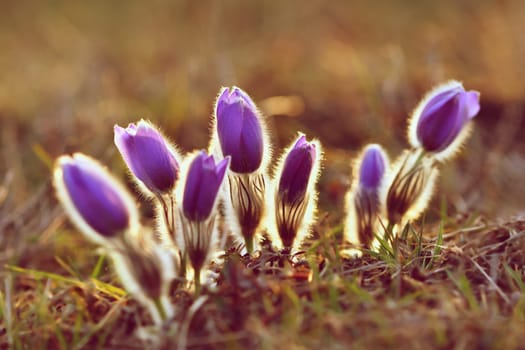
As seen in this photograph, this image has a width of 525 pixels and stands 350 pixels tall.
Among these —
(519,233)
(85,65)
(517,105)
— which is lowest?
(519,233)

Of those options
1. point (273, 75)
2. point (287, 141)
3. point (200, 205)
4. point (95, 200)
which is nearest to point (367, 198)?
point (200, 205)

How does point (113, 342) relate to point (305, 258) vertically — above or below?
below

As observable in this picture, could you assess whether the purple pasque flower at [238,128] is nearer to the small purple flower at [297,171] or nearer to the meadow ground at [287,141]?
the small purple flower at [297,171]

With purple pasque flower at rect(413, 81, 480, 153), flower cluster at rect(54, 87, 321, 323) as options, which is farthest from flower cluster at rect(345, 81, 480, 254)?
flower cluster at rect(54, 87, 321, 323)

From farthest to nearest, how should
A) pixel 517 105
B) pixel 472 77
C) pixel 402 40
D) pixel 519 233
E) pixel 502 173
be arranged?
pixel 402 40, pixel 472 77, pixel 517 105, pixel 502 173, pixel 519 233

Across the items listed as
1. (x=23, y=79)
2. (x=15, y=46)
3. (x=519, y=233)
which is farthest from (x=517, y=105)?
(x=15, y=46)

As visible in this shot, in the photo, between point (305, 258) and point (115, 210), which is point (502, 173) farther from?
point (115, 210)

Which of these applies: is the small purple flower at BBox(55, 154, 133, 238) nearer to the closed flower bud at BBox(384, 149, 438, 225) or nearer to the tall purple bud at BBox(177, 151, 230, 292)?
the tall purple bud at BBox(177, 151, 230, 292)
